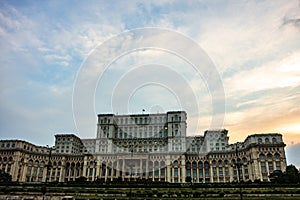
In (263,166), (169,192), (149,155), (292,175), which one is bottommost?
(169,192)

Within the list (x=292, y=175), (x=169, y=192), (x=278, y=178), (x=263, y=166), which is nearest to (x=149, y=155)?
(x=263, y=166)

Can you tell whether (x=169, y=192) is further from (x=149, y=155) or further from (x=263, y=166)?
(x=263, y=166)

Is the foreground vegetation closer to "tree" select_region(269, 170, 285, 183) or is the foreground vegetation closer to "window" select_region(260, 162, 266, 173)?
"tree" select_region(269, 170, 285, 183)

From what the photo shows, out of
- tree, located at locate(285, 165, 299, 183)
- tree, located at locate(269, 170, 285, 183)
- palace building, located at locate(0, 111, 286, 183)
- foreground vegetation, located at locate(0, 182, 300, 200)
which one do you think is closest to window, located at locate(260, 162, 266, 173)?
palace building, located at locate(0, 111, 286, 183)

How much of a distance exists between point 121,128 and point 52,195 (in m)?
65.5

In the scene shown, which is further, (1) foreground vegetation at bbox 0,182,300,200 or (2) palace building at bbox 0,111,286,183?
(2) palace building at bbox 0,111,286,183

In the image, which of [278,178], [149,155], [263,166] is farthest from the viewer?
[149,155]

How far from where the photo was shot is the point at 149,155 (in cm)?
9531

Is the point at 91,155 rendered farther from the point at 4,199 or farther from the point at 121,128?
the point at 4,199

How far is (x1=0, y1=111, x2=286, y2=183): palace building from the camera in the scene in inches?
3393

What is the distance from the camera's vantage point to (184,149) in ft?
325

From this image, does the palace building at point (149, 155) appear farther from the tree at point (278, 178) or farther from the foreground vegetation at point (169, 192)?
the foreground vegetation at point (169, 192)

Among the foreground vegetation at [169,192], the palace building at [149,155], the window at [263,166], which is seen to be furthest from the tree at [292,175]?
the palace building at [149,155]

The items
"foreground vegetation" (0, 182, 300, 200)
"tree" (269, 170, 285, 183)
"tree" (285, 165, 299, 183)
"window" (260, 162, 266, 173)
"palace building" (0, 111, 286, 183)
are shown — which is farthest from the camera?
"palace building" (0, 111, 286, 183)
